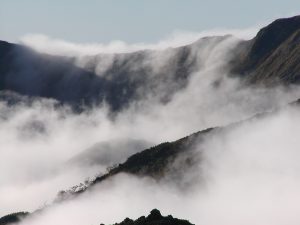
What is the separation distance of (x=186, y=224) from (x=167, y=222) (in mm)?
5575

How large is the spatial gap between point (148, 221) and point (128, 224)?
6262 millimetres

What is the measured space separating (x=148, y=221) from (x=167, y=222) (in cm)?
618

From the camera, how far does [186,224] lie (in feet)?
554

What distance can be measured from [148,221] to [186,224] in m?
10.4

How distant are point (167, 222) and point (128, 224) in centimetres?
1236

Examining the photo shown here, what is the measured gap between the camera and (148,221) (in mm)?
170625

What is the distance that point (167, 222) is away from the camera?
167125mm

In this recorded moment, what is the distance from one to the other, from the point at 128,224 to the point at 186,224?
16.4 metres

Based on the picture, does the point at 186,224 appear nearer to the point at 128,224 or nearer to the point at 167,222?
the point at 167,222

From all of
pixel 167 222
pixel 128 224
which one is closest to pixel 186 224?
pixel 167 222

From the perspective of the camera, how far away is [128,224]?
173 m
